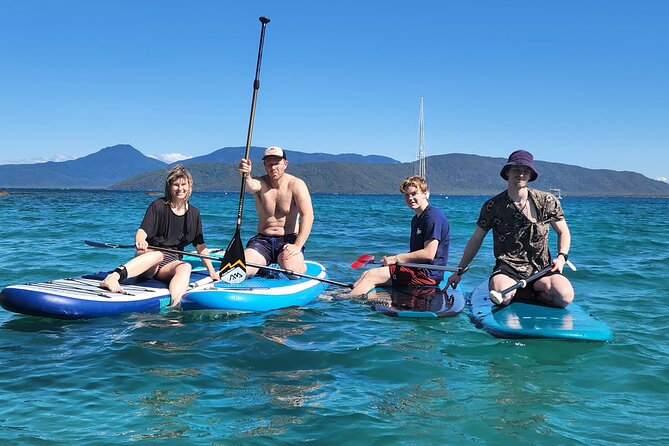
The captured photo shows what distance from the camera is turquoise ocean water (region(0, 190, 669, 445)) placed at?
3920mm

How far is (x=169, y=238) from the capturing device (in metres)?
7.18

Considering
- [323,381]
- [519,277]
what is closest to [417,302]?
[519,277]

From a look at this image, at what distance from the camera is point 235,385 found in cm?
474

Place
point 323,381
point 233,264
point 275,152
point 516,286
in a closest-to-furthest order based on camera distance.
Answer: point 323,381 < point 516,286 < point 233,264 < point 275,152

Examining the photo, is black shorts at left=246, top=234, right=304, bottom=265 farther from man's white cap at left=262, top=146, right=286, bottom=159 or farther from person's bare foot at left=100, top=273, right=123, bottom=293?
person's bare foot at left=100, top=273, right=123, bottom=293

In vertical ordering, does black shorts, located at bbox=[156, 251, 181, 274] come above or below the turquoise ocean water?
above

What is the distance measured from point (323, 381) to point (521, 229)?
2790 millimetres

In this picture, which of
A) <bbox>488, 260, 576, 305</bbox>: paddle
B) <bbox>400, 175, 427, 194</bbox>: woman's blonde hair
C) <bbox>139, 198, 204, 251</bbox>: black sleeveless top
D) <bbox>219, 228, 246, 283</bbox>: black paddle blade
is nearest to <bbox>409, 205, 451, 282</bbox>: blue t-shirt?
<bbox>400, 175, 427, 194</bbox>: woman's blonde hair

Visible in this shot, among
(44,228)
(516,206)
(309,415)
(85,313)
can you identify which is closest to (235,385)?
(309,415)

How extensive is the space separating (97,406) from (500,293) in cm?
399

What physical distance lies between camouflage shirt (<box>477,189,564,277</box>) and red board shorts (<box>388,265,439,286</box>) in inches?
58.5

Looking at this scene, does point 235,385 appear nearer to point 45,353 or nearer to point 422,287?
point 45,353

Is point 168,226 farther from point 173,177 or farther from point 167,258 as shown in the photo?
point 173,177

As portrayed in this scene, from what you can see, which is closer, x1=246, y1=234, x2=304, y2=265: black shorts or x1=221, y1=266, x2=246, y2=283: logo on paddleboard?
x1=221, y1=266, x2=246, y2=283: logo on paddleboard
